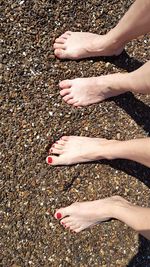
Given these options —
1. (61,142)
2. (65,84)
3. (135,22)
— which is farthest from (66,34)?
(61,142)

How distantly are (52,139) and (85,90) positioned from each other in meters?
0.27

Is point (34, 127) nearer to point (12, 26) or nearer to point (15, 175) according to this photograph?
point (15, 175)

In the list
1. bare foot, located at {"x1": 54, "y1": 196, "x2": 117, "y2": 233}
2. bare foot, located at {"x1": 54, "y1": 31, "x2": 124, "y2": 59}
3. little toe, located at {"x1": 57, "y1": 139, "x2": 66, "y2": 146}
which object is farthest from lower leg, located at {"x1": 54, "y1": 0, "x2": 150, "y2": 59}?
bare foot, located at {"x1": 54, "y1": 196, "x2": 117, "y2": 233}

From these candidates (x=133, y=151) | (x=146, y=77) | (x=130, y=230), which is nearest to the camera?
(x=146, y=77)

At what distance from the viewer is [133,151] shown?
1.84 meters

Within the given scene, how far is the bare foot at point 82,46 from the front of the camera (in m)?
2.03

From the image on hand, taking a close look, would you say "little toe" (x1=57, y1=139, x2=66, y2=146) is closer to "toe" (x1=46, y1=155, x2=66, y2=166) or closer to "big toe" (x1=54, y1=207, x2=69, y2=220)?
"toe" (x1=46, y1=155, x2=66, y2=166)

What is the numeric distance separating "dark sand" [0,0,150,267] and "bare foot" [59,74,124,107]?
36mm

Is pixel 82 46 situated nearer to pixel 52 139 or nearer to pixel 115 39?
pixel 115 39

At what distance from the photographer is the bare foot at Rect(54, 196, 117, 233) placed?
2002mm

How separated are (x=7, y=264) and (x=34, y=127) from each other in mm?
599

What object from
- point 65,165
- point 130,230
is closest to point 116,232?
point 130,230

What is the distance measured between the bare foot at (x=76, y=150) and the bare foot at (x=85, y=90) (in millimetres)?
173

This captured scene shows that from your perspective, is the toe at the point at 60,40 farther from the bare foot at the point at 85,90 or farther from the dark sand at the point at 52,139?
the bare foot at the point at 85,90
